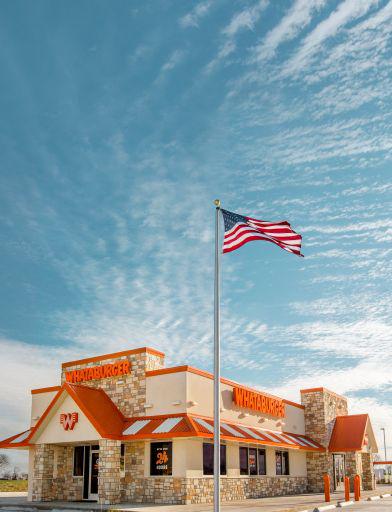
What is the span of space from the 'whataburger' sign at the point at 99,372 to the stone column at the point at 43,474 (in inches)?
132

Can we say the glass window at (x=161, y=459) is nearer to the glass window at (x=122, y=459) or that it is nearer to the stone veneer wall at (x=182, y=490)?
the stone veneer wall at (x=182, y=490)

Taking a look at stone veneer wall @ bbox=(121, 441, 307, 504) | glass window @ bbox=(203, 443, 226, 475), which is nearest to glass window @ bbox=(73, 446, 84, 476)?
stone veneer wall @ bbox=(121, 441, 307, 504)

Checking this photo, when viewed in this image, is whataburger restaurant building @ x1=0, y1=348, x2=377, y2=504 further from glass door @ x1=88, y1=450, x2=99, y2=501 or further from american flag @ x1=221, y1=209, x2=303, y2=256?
american flag @ x1=221, y1=209, x2=303, y2=256

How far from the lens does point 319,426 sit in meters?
34.4

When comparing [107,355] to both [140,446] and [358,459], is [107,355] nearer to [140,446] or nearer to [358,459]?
[140,446]

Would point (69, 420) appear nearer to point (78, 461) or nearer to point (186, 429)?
point (78, 461)

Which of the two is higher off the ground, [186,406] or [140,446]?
[186,406]

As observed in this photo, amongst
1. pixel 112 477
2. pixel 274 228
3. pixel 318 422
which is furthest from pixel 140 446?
pixel 318 422

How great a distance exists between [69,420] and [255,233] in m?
12.7

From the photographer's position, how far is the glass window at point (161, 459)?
2292 cm

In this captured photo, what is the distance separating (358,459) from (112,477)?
719 inches

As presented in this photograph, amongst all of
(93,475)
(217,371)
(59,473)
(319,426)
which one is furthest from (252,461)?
(217,371)

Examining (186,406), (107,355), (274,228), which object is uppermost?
(274,228)

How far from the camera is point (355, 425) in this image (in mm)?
35031
